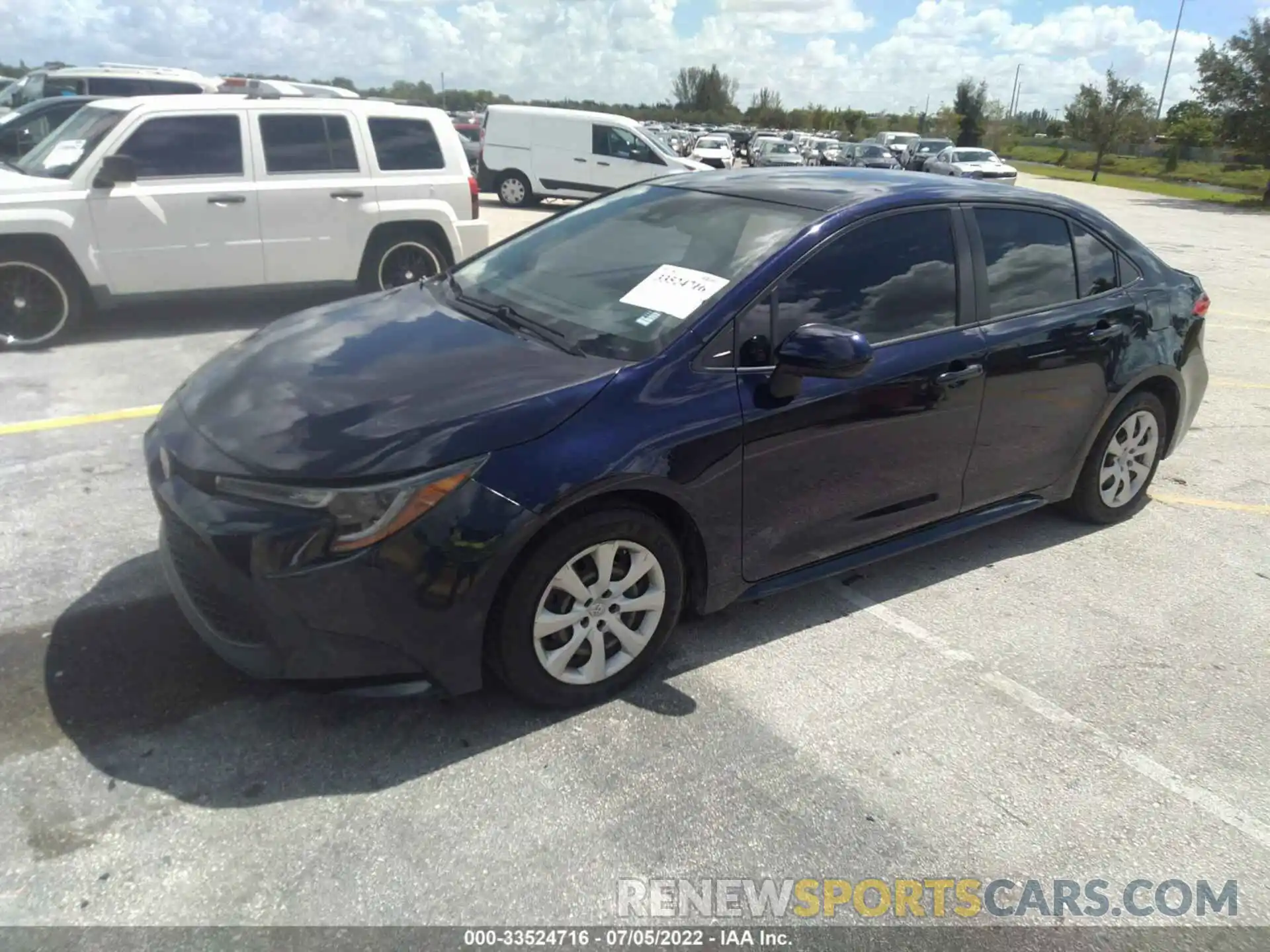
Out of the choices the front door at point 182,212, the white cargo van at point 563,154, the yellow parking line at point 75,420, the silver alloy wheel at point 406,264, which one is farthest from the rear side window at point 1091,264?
the white cargo van at point 563,154

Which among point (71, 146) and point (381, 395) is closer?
point (381, 395)

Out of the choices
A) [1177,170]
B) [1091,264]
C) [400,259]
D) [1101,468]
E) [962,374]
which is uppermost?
[1091,264]

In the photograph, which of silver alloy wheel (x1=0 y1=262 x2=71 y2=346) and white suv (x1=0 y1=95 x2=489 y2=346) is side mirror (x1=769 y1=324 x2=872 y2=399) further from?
silver alloy wheel (x1=0 y1=262 x2=71 y2=346)

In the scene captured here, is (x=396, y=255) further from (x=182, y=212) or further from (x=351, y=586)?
(x=351, y=586)

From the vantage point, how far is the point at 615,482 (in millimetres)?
2912

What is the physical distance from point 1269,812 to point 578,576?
2.17 metres

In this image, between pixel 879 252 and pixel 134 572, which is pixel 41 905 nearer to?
pixel 134 572

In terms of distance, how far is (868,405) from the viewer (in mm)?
3553

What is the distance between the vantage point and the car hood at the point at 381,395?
274 cm

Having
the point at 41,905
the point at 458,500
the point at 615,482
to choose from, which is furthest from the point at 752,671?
the point at 41,905

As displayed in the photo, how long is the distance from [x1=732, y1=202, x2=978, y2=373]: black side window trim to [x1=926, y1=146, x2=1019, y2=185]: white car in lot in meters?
29.5

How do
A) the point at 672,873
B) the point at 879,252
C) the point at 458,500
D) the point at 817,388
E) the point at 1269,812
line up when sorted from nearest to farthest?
the point at 672,873
the point at 458,500
the point at 1269,812
the point at 817,388
the point at 879,252

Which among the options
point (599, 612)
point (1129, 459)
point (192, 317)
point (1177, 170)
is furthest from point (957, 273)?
point (1177, 170)

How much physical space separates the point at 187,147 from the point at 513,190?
41.8 feet
